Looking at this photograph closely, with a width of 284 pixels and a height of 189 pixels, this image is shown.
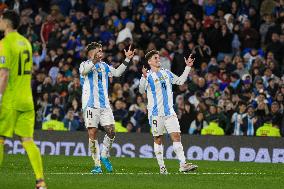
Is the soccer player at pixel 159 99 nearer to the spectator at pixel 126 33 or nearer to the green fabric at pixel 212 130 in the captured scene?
the green fabric at pixel 212 130

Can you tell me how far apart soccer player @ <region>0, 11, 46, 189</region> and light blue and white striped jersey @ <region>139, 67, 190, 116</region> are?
5.31 meters

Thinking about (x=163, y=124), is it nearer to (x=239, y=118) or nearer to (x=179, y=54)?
(x=239, y=118)

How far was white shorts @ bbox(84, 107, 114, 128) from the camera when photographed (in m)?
19.0

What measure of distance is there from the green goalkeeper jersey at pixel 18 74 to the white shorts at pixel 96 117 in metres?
5.29

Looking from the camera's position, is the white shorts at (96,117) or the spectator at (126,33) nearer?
the white shorts at (96,117)

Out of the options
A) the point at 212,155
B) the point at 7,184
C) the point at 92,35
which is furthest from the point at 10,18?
the point at 92,35

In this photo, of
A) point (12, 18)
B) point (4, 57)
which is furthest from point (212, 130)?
point (4, 57)

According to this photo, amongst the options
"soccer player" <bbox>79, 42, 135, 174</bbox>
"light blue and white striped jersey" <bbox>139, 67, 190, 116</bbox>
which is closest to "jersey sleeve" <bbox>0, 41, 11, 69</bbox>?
"soccer player" <bbox>79, 42, 135, 174</bbox>

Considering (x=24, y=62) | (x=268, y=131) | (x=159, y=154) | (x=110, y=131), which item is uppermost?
(x=24, y=62)

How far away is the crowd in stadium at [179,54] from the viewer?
27219mm

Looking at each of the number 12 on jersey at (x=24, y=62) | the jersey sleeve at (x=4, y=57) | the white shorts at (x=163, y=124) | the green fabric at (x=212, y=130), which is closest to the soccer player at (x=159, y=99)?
the white shorts at (x=163, y=124)

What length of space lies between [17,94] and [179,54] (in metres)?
16.8

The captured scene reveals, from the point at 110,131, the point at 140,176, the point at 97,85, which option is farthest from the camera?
the point at 110,131

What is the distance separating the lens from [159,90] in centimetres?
1883
